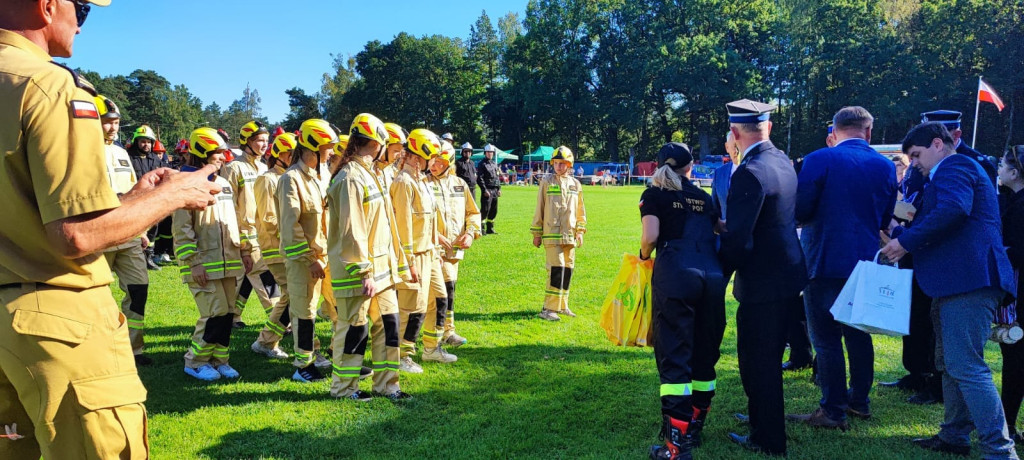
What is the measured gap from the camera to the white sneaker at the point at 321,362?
6.87m

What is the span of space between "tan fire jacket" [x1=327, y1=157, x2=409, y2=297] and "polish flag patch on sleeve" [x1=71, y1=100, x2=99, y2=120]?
3.04 meters

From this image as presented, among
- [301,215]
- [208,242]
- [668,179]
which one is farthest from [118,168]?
[668,179]

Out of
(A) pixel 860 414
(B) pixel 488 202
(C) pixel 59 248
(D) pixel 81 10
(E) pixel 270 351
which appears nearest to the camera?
(C) pixel 59 248

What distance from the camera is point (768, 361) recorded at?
15.0 ft

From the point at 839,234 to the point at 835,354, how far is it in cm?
103

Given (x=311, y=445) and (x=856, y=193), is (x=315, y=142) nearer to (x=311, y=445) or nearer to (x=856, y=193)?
(x=311, y=445)

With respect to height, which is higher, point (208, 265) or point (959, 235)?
point (959, 235)

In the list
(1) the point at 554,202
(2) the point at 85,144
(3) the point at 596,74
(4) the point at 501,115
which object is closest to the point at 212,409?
(2) the point at 85,144

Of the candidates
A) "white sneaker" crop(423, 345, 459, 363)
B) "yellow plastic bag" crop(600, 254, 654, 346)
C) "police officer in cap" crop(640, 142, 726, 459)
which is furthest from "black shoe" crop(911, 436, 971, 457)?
"white sneaker" crop(423, 345, 459, 363)

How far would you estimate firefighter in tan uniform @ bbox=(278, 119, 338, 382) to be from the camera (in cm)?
622

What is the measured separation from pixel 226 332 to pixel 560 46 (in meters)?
68.6

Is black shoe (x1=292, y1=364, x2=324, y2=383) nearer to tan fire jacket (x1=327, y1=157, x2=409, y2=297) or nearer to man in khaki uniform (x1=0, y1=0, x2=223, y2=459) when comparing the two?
tan fire jacket (x1=327, y1=157, x2=409, y2=297)

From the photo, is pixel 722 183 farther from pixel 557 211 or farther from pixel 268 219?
pixel 268 219

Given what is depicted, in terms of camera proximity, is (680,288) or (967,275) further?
(680,288)
